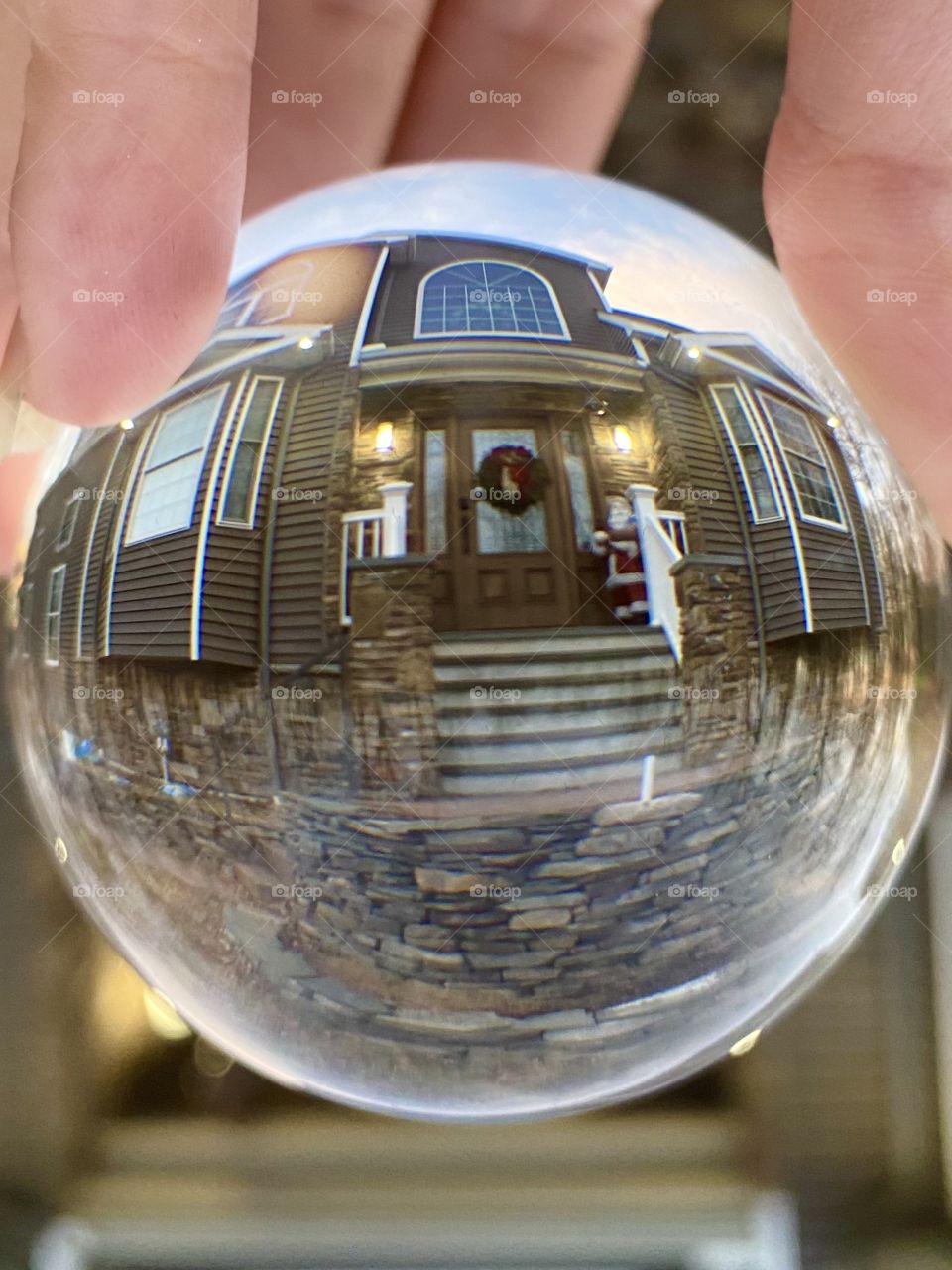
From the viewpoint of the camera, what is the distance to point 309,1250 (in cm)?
96

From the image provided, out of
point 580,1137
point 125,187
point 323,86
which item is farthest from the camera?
point 580,1137

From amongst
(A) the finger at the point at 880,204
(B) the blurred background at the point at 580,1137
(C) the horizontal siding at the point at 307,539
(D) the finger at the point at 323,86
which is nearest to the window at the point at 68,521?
(C) the horizontal siding at the point at 307,539

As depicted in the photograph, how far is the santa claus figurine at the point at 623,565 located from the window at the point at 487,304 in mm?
77

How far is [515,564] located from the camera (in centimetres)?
32

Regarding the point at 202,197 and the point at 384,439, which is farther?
the point at 202,197

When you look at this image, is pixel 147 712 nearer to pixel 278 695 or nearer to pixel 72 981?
pixel 278 695

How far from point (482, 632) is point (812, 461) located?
0.51 ft

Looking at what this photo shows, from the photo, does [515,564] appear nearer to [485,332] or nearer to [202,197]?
[485,332]

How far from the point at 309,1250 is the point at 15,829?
530 millimetres

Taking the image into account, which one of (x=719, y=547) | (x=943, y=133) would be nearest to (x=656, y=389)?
(x=719, y=547)

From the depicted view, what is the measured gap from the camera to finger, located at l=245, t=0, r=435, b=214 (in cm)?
82

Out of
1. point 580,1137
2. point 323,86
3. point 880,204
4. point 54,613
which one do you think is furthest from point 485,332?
point 580,1137

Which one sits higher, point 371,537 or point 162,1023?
point 371,537

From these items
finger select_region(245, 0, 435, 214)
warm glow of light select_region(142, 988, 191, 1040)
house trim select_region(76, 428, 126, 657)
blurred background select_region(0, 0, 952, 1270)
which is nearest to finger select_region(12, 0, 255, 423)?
house trim select_region(76, 428, 126, 657)
